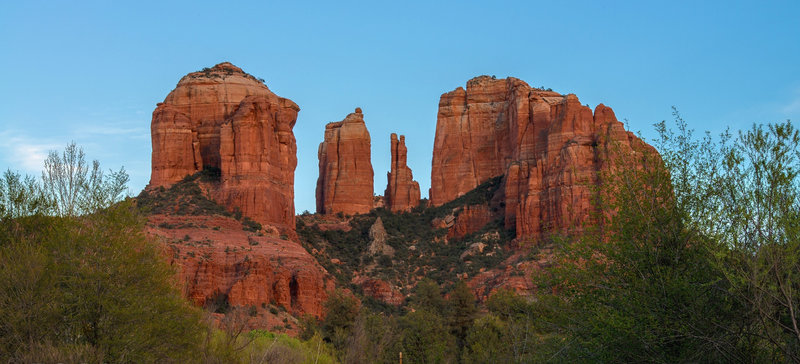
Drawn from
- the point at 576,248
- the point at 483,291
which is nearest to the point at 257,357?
the point at 576,248

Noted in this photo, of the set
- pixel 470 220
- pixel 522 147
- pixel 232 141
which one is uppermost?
pixel 522 147

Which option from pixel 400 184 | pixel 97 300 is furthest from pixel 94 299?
pixel 400 184

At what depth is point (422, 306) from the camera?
204 feet

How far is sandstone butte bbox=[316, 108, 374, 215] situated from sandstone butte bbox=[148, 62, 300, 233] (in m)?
19.1

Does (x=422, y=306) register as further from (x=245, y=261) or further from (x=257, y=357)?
(x=257, y=357)

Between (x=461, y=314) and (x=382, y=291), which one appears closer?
(x=461, y=314)

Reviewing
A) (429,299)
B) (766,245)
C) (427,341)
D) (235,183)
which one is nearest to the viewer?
(766,245)

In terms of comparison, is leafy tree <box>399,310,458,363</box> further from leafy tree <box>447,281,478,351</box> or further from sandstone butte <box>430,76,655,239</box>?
sandstone butte <box>430,76,655,239</box>

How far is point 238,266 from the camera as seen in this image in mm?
65312

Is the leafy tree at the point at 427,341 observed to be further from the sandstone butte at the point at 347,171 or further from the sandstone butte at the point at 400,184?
the sandstone butte at the point at 400,184

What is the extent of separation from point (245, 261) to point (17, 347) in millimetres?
39690

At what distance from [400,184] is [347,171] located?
757 cm

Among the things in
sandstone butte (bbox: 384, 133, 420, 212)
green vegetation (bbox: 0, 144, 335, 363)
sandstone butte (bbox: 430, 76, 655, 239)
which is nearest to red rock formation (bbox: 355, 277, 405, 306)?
sandstone butte (bbox: 430, 76, 655, 239)

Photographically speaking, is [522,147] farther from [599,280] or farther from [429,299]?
[599,280]
